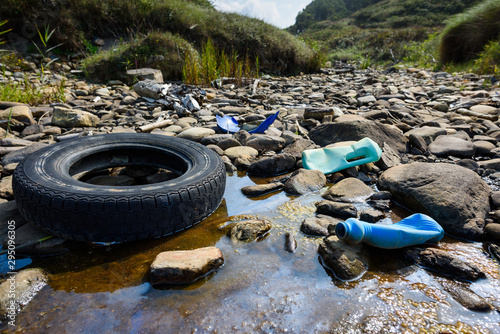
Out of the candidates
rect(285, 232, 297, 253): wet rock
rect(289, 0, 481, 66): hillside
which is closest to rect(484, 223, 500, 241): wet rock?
rect(285, 232, 297, 253): wet rock

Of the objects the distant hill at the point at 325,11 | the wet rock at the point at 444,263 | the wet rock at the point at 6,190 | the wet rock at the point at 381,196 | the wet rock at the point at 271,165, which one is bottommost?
the wet rock at the point at 444,263

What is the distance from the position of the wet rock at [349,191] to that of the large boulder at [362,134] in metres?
0.96

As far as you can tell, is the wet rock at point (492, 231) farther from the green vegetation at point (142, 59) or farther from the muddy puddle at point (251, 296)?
the green vegetation at point (142, 59)

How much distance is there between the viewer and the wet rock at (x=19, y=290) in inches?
58.2

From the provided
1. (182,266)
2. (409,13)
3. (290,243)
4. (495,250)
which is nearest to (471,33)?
(495,250)

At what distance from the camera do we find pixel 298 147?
3598mm

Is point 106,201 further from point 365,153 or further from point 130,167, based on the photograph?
point 365,153

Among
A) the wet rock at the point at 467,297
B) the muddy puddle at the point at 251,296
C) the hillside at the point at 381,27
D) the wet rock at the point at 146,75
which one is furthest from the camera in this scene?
the hillside at the point at 381,27

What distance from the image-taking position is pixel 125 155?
9.56ft

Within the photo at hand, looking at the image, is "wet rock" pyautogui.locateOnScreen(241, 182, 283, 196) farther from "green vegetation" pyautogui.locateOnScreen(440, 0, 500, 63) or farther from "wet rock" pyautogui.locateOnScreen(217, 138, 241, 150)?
"green vegetation" pyautogui.locateOnScreen(440, 0, 500, 63)

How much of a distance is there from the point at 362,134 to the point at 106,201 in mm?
2918

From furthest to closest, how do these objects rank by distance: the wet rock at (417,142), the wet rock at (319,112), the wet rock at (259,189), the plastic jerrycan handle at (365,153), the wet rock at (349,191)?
the wet rock at (319,112) → the wet rock at (417,142) → the plastic jerrycan handle at (365,153) → the wet rock at (259,189) → the wet rock at (349,191)

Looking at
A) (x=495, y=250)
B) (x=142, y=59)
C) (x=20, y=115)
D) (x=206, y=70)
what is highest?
(x=142, y=59)

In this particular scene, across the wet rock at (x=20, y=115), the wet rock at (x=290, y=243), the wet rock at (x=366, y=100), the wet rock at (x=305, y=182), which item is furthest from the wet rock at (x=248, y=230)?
the wet rock at (x=366, y=100)
